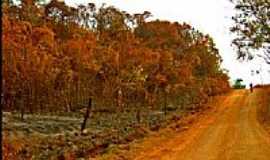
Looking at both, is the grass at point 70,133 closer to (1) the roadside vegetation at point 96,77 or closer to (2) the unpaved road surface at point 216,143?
(1) the roadside vegetation at point 96,77

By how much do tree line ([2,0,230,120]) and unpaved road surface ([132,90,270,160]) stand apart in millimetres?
6387

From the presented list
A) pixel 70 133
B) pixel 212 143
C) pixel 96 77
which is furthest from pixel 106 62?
pixel 212 143

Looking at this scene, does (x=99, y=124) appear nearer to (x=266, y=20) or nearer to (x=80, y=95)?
(x=80, y=95)

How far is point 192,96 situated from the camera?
67.8 metres

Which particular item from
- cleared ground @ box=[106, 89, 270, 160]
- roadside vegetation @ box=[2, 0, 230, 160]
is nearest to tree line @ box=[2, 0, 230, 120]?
roadside vegetation @ box=[2, 0, 230, 160]

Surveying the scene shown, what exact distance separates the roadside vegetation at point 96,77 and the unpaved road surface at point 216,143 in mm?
2823

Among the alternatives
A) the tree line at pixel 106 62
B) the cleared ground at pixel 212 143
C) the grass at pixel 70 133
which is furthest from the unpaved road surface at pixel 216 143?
the tree line at pixel 106 62

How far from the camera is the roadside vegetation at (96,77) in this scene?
3453 cm

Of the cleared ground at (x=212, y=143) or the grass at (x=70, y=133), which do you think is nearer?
the cleared ground at (x=212, y=143)

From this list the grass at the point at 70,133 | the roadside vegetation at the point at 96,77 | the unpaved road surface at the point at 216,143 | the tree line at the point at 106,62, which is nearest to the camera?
the unpaved road surface at the point at 216,143

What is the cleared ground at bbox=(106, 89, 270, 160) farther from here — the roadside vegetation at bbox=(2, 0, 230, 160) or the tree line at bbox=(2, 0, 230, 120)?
the tree line at bbox=(2, 0, 230, 120)

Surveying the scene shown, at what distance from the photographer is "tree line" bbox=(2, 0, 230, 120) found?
41.5 meters

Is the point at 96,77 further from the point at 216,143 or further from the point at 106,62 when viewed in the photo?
the point at 216,143

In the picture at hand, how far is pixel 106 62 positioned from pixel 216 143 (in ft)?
72.6
